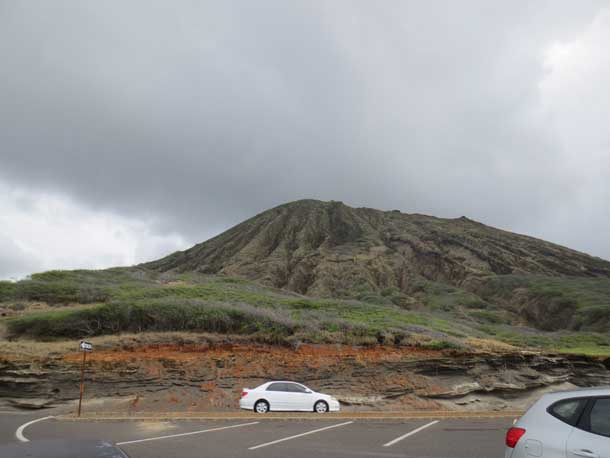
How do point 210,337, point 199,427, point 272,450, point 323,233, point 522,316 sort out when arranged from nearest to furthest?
point 272,450
point 199,427
point 210,337
point 522,316
point 323,233

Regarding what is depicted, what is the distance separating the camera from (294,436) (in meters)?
10.5

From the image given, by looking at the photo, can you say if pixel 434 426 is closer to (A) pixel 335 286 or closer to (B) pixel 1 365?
(B) pixel 1 365

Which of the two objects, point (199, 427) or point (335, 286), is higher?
point (335, 286)

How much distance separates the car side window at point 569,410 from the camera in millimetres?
4578

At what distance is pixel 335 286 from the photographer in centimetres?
6994

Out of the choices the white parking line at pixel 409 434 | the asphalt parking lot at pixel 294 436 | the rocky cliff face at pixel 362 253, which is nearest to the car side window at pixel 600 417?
the asphalt parking lot at pixel 294 436

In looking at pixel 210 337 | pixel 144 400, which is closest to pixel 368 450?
pixel 144 400

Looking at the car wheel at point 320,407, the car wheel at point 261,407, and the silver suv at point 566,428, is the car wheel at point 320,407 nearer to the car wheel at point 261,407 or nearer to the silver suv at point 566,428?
the car wheel at point 261,407

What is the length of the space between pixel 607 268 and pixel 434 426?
9523 centimetres

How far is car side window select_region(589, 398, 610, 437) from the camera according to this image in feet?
14.4

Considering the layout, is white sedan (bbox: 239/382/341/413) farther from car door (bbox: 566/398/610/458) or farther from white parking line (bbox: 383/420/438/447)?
car door (bbox: 566/398/610/458)

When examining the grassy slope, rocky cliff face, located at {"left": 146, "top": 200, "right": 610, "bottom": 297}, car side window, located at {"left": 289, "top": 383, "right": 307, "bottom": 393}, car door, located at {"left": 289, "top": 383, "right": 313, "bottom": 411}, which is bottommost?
car door, located at {"left": 289, "top": 383, "right": 313, "bottom": 411}

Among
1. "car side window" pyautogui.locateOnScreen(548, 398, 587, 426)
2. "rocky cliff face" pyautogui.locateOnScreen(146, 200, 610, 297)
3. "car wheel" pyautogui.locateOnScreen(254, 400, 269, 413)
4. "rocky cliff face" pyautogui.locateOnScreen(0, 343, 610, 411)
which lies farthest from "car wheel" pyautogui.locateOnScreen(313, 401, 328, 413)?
"rocky cliff face" pyautogui.locateOnScreen(146, 200, 610, 297)

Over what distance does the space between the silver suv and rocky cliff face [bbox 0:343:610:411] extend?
1471cm
